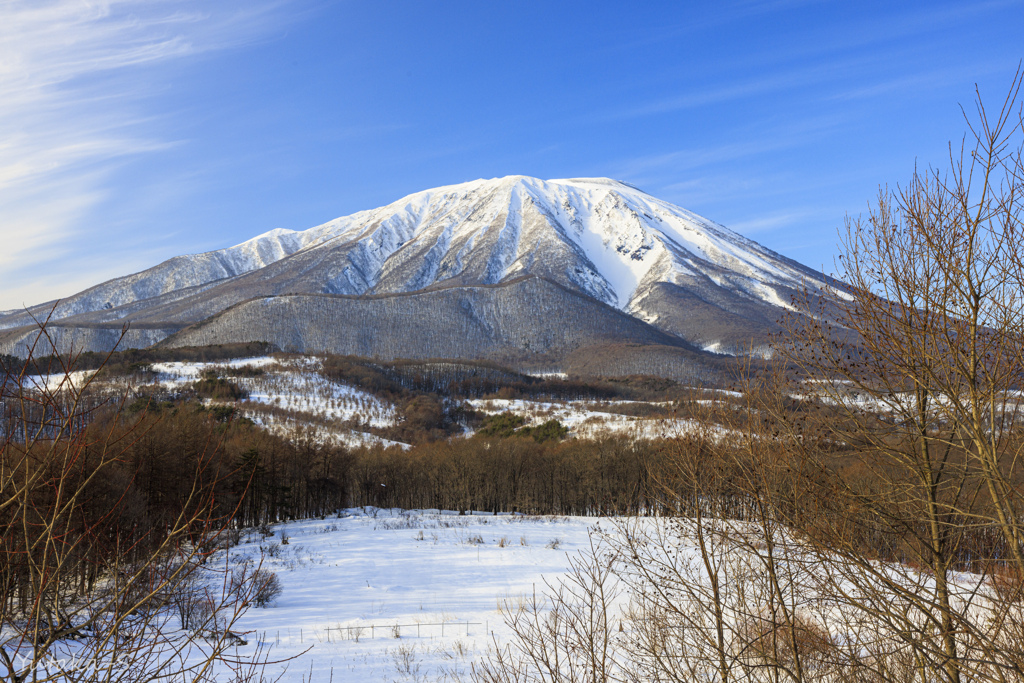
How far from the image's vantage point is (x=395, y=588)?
74.9 ft

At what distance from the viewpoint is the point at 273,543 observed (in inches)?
1241

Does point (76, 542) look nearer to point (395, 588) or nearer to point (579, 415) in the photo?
point (395, 588)

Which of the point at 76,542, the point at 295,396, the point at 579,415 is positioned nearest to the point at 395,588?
the point at 76,542

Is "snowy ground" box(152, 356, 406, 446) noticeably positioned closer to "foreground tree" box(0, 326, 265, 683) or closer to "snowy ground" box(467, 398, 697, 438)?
"snowy ground" box(467, 398, 697, 438)

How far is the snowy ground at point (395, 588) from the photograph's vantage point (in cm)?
1313

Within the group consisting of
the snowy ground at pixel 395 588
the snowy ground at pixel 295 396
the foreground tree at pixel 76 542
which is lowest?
the snowy ground at pixel 395 588

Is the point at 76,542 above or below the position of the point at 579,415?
above

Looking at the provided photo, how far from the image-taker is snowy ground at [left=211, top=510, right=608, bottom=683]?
13.1 m

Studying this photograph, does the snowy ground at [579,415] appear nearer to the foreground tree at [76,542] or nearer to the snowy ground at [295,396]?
the snowy ground at [295,396]

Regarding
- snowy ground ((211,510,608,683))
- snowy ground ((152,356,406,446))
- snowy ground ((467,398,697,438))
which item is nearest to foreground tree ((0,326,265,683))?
snowy ground ((211,510,608,683))

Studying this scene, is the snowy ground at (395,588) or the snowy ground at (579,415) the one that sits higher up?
the snowy ground at (579,415)

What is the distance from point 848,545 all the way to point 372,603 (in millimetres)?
18347

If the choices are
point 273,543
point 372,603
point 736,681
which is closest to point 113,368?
point 273,543

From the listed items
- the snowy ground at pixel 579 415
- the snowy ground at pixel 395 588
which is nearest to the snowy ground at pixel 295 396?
the snowy ground at pixel 579 415
